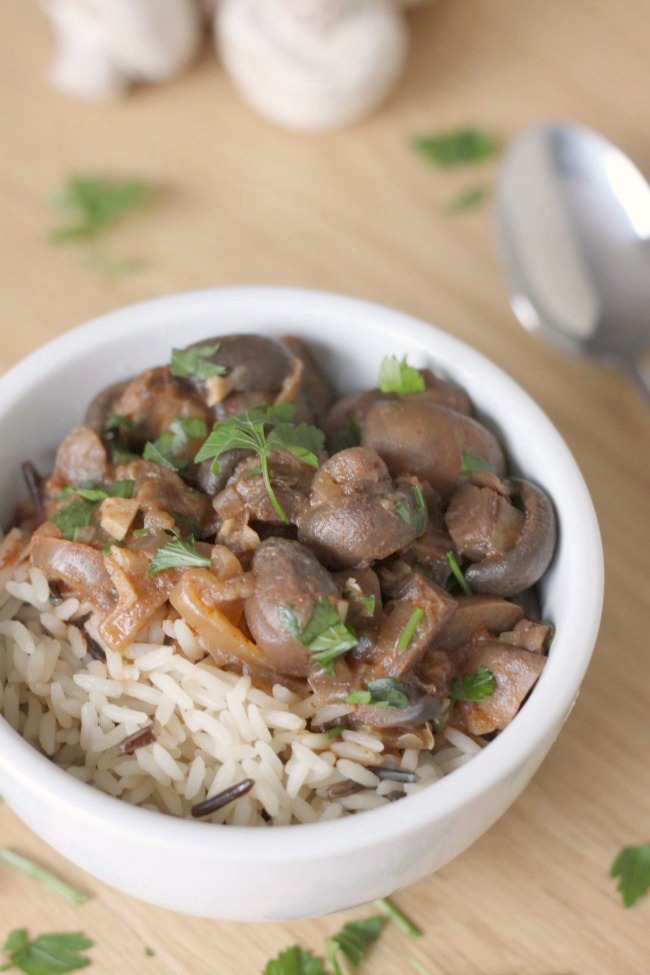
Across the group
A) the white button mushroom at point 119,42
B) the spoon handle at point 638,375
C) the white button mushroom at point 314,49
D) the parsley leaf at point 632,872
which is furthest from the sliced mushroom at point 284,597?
the white button mushroom at point 119,42

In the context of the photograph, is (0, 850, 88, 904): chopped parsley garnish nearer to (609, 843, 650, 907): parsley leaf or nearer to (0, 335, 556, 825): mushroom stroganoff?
(0, 335, 556, 825): mushroom stroganoff

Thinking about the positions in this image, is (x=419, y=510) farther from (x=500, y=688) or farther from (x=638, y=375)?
(x=638, y=375)

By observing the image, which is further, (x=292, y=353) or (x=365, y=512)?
(x=292, y=353)

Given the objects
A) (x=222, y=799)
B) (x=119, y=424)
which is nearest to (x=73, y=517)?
(x=119, y=424)

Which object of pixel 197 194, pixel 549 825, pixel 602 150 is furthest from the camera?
pixel 197 194

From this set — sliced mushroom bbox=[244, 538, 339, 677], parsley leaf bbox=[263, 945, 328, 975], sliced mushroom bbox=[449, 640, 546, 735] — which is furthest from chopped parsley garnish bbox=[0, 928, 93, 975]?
sliced mushroom bbox=[449, 640, 546, 735]

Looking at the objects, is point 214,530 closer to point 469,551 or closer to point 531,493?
point 469,551

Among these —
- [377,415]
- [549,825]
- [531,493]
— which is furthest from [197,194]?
[549,825]
